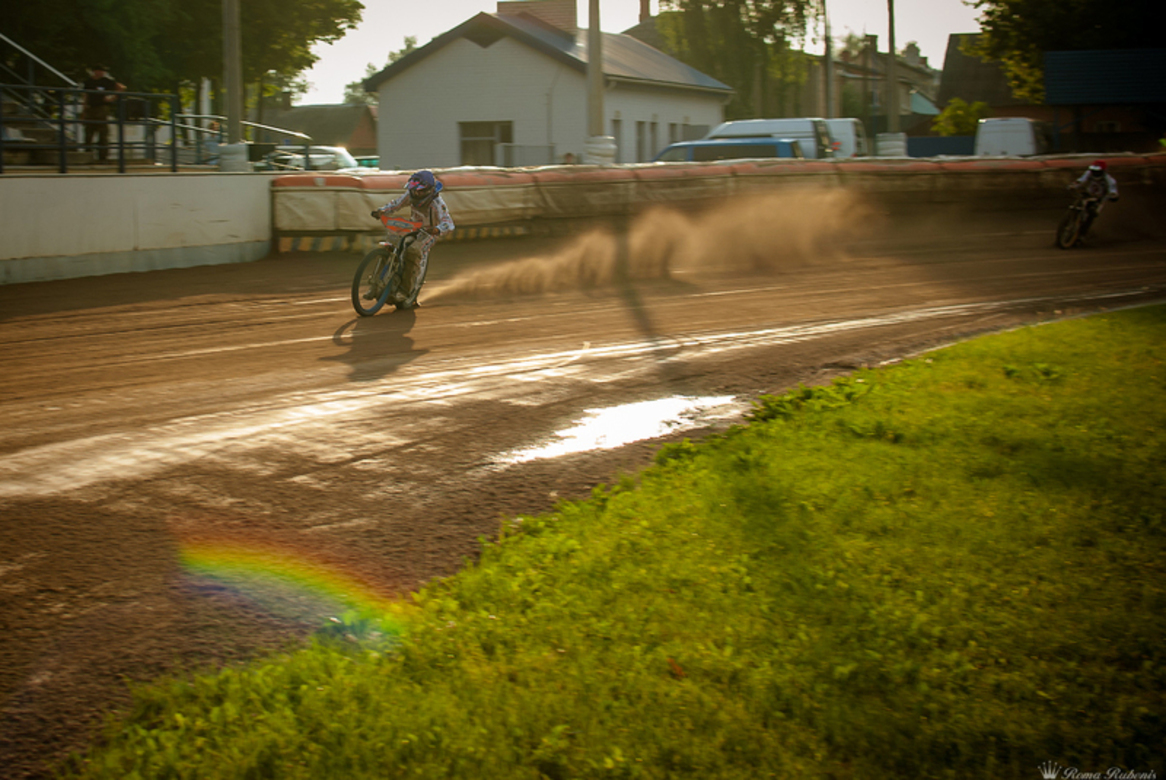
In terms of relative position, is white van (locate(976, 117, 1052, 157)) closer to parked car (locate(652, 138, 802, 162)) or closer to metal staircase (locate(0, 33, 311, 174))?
parked car (locate(652, 138, 802, 162))

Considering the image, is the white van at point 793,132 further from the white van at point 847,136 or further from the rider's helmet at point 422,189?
the rider's helmet at point 422,189

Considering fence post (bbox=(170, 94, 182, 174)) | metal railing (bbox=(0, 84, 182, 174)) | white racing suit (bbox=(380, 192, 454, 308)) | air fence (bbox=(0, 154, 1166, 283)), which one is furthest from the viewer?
fence post (bbox=(170, 94, 182, 174))

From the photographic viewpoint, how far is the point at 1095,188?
64.0ft

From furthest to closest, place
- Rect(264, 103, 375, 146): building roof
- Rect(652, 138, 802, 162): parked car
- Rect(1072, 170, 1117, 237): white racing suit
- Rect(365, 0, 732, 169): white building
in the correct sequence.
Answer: Rect(264, 103, 375, 146): building roof → Rect(365, 0, 732, 169): white building → Rect(652, 138, 802, 162): parked car → Rect(1072, 170, 1117, 237): white racing suit

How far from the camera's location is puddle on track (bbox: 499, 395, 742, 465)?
22.7ft

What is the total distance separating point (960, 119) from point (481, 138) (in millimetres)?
30521

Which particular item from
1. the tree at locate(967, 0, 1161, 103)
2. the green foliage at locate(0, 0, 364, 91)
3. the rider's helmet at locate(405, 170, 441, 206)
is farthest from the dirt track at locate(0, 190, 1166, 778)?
the tree at locate(967, 0, 1161, 103)

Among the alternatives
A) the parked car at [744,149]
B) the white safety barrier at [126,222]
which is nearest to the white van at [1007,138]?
the parked car at [744,149]

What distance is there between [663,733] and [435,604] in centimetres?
134

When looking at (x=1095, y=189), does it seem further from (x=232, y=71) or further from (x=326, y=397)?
(x=326, y=397)

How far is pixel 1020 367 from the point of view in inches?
345

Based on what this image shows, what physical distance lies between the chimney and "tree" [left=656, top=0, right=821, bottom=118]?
22.8 metres

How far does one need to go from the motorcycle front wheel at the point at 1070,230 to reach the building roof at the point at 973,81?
187 feet

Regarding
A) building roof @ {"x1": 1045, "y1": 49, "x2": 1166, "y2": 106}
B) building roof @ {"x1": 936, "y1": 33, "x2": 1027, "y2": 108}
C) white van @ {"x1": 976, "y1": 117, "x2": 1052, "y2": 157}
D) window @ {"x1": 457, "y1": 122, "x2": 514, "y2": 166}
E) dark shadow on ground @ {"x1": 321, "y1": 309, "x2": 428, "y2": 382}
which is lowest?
dark shadow on ground @ {"x1": 321, "y1": 309, "x2": 428, "y2": 382}
